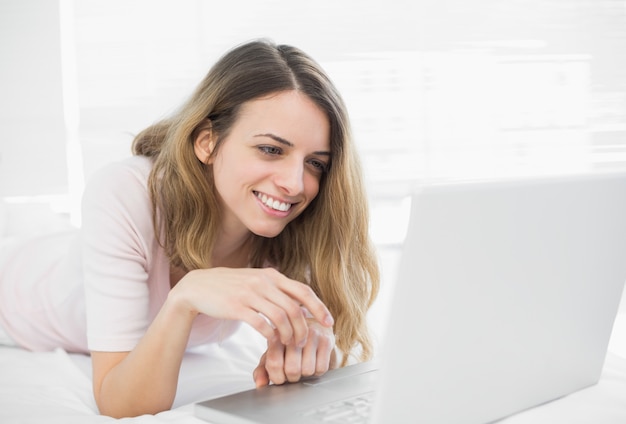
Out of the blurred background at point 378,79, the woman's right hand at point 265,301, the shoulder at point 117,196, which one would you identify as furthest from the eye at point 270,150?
the blurred background at point 378,79

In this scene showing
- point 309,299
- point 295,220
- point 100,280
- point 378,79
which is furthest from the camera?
point 378,79

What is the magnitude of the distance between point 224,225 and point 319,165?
0.27 m

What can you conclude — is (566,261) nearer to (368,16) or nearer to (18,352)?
(18,352)

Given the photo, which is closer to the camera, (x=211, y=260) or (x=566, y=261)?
(x=566, y=261)

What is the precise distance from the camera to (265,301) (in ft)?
3.41

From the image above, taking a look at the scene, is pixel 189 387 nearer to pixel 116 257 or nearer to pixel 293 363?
pixel 116 257

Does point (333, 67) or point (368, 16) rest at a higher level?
point (368, 16)

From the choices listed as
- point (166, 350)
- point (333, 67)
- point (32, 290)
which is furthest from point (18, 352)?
point (333, 67)

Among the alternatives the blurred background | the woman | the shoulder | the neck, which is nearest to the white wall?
the blurred background

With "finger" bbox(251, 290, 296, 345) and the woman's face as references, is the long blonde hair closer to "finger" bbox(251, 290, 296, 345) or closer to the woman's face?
the woman's face

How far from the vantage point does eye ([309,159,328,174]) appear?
149 centimetres

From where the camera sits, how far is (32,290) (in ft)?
6.30

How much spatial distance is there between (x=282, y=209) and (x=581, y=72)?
375 centimetres

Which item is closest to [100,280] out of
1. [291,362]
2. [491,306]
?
[291,362]
